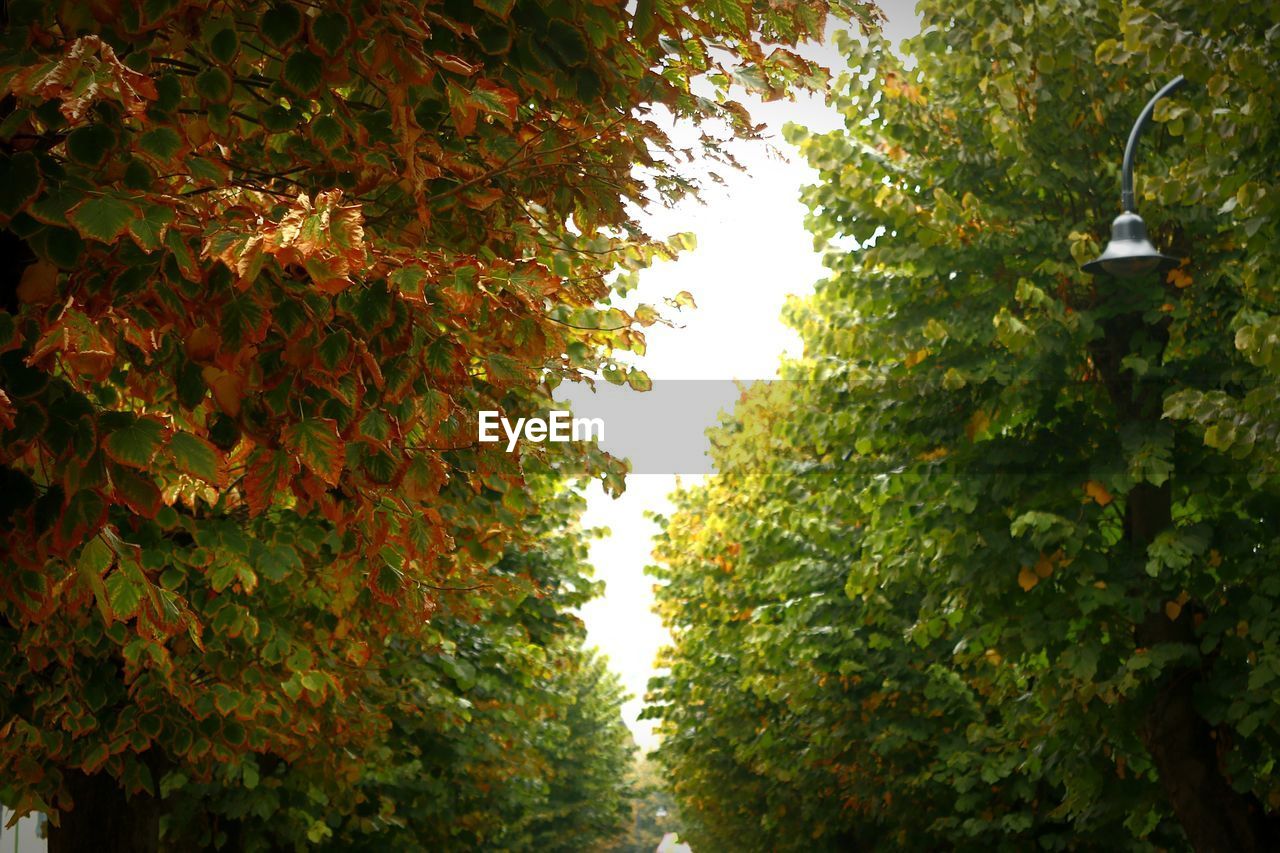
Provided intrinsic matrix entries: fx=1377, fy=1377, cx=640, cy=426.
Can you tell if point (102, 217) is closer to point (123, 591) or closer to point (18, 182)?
point (18, 182)

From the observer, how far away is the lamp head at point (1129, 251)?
9.19 metres

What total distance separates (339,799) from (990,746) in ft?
25.3

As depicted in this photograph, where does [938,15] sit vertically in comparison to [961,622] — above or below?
above

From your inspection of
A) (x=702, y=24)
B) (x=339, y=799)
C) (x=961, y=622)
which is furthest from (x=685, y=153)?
(x=339, y=799)

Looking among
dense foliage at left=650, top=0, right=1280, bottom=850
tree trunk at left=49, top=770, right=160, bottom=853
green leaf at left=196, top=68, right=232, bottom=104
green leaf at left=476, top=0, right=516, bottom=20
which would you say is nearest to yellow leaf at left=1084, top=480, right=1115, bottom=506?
dense foliage at left=650, top=0, right=1280, bottom=850

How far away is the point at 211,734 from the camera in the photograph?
7.53 meters

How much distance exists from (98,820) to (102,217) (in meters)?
6.47

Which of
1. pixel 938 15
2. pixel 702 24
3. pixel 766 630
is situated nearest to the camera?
pixel 702 24

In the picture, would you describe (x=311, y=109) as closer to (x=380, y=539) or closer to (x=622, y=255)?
(x=380, y=539)

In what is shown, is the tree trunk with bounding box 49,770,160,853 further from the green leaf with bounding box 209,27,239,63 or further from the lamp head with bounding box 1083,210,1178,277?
the lamp head with bounding box 1083,210,1178,277

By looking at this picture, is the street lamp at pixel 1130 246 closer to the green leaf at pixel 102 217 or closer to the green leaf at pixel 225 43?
the green leaf at pixel 225 43

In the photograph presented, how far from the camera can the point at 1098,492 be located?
10742 mm

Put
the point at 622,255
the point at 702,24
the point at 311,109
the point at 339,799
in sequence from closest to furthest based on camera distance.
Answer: the point at 311,109 → the point at 702,24 → the point at 622,255 → the point at 339,799

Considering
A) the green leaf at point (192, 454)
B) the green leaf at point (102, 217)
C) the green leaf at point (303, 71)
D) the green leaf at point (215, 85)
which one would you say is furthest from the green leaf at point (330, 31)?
the green leaf at point (192, 454)
